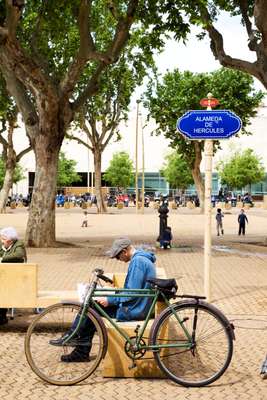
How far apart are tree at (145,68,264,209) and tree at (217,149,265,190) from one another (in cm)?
3030

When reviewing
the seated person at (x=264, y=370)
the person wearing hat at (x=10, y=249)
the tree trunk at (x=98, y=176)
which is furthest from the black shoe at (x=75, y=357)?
the tree trunk at (x=98, y=176)

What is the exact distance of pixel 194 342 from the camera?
6137 millimetres

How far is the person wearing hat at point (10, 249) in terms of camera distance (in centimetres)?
827

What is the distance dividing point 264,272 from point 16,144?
79231 millimetres

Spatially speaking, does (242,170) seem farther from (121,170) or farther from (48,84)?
(48,84)

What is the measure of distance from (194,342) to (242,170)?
71.7 metres

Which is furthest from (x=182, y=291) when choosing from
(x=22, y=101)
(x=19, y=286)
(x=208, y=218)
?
(x=22, y=101)

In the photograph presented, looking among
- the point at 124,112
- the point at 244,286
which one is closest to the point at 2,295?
the point at 244,286

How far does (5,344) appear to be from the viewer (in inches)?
295

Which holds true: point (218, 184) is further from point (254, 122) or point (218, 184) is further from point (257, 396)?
point (257, 396)

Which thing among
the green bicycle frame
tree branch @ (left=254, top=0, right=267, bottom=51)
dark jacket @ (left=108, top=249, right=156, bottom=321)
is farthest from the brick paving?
tree branch @ (left=254, top=0, right=267, bottom=51)

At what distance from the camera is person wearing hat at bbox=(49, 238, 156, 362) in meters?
6.18

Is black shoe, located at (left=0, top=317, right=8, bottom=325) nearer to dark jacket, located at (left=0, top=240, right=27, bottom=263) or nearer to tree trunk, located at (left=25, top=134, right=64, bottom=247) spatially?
dark jacket, located at (left=0, top=240, right=27, bottom=263)

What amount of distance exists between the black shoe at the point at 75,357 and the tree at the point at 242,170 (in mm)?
71709
